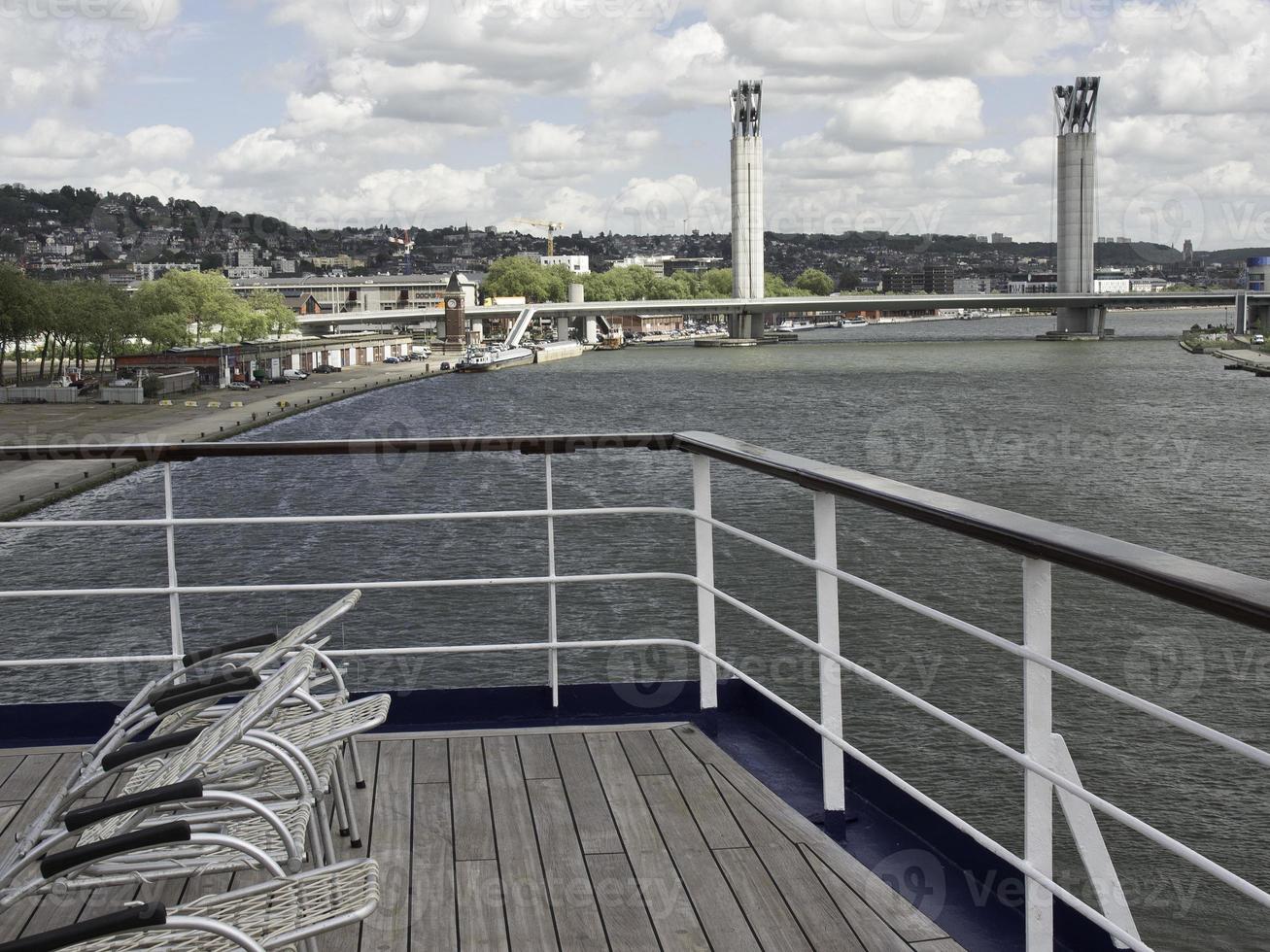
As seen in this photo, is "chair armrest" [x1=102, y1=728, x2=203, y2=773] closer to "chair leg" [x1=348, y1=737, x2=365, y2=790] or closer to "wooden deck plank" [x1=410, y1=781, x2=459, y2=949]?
"wooden deck plank" [x1=410, y1=781, x2=459, y2=949]

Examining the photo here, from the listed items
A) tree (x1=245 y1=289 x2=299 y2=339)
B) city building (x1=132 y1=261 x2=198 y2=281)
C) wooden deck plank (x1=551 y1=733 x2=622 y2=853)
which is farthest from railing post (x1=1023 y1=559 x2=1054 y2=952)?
city building (x1=132 y1=261 x2=198 y2=281)

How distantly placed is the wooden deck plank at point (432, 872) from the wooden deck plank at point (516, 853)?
95 millimetres

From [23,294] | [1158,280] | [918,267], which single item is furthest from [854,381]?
[1158,280]

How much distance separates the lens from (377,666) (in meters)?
18.9

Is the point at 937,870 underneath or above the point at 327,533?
above

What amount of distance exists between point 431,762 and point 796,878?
1.05 m

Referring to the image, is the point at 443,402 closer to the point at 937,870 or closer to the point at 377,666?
the point at 377,666

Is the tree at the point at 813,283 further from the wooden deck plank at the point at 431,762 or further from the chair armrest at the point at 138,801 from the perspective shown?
the chair armrest at the point at 138,801

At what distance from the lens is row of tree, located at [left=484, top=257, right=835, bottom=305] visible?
5002 inches

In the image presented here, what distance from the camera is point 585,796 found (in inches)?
117

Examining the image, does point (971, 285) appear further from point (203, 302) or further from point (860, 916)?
point (860, 916)

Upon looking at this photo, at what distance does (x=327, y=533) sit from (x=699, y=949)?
2596cm

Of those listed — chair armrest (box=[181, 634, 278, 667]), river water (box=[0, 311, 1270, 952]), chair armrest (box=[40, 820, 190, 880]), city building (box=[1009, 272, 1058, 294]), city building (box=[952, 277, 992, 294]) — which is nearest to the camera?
chair armrest (box=[40, 820, 190, 880])

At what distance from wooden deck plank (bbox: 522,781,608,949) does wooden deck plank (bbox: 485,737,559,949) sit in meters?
0.02
